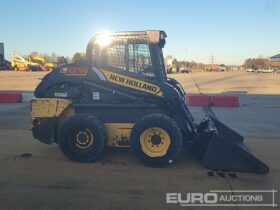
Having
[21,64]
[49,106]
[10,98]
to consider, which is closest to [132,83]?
[49,106]

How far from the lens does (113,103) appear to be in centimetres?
709

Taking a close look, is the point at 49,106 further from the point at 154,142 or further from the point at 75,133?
the point at 154,142

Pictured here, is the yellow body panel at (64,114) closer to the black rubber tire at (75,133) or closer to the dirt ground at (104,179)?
the black rubber tire at (75,133)

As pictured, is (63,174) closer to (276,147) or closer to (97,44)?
(97,44)

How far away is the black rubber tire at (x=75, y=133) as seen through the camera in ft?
22.2

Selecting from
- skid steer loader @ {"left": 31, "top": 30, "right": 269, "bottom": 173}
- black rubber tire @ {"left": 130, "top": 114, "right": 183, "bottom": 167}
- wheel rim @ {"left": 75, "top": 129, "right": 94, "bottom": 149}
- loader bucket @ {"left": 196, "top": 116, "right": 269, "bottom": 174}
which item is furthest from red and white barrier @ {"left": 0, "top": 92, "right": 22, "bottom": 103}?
loader bucket @ {"left": 196, "top": 116, "right": 269, "bottom": 174}

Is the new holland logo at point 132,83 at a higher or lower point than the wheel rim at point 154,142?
higher

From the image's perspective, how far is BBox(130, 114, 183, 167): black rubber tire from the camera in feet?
21.3

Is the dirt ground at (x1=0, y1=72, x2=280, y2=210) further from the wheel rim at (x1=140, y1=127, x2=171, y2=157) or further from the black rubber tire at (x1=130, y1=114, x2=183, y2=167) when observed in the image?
the wheel rim at (x1=140, y1=127, x2=171, y2=157)

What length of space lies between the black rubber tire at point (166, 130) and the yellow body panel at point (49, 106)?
1596 millimetres

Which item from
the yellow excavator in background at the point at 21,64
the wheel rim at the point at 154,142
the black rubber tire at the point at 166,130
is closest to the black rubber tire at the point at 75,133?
the black rubber tire at the point at 166,130

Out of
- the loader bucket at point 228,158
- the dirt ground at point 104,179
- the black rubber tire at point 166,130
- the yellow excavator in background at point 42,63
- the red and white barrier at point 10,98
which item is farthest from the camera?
the yellow excavator in background at point 42,63

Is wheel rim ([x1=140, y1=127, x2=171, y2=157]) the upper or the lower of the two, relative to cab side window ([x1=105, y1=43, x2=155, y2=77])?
lower

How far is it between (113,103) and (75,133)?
961mm
